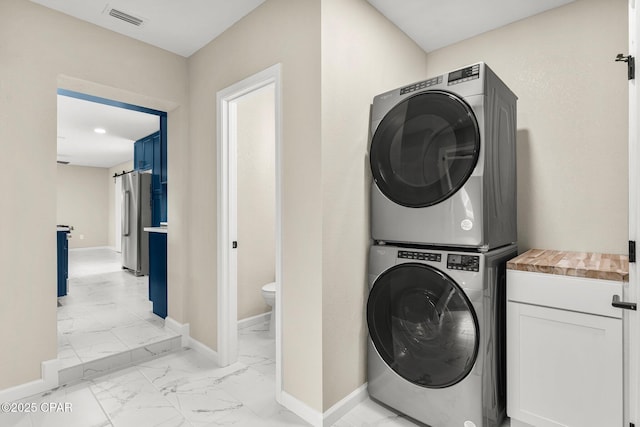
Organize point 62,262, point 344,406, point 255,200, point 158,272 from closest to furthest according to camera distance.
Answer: point 344,406 < point 158,272 < point 255,200 < point 62,262

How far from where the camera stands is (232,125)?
2529 millimetres

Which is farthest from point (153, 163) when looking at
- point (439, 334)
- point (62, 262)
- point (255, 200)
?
point (439, 334)

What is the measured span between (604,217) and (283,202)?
6.39 feet

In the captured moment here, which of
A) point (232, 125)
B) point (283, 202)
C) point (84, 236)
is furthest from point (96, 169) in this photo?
point (283, 202)

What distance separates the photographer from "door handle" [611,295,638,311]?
1.26 metres

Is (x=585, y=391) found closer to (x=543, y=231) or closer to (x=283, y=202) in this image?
(x=543, y=231)

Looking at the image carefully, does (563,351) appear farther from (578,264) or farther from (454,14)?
(454,14)

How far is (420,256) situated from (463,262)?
0.23 m

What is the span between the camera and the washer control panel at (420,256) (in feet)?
→ 5.80

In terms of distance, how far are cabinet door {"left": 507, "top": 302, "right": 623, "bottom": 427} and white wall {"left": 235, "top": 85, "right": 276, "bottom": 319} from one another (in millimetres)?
2347

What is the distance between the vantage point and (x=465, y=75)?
1.70 m

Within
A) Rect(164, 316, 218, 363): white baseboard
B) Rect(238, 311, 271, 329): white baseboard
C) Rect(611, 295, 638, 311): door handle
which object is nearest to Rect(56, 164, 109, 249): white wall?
Rect(164, 316, 218, 363): white baseboard

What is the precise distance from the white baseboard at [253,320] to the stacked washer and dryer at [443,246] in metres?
1.63

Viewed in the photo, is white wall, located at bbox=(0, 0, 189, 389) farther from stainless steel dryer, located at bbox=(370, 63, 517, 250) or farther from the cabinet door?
the cabinet door
